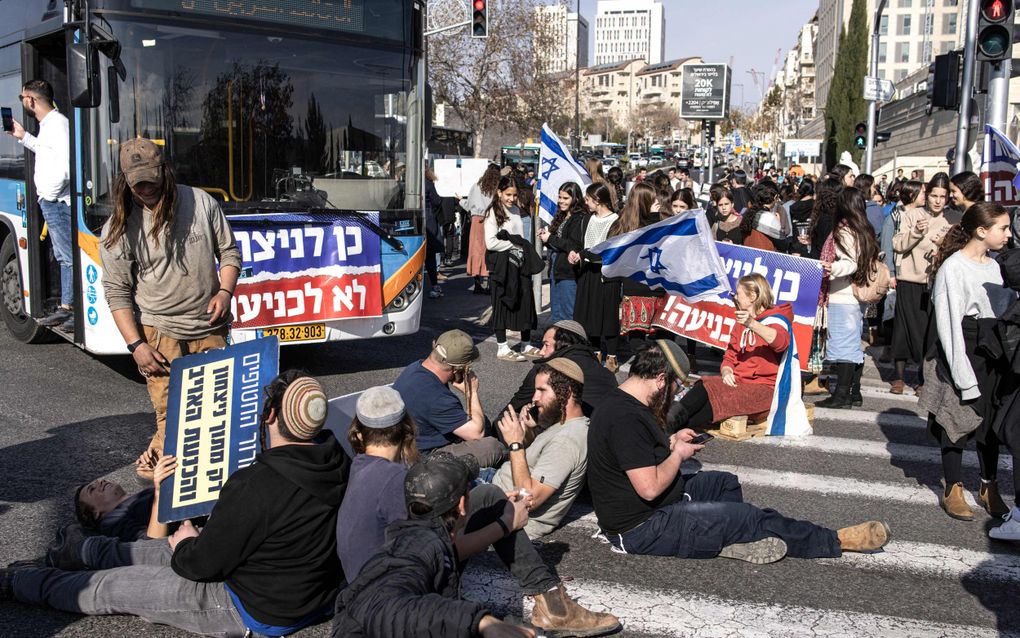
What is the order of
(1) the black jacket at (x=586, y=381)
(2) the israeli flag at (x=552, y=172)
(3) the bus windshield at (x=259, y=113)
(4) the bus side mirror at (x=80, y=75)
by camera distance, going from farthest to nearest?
1. (2) the israeli flag at (x=552, y=172)
2. (3) the bus windshield at (x=259, y=113)
3. (4) the bus side mirror at (x=80, y=75)
4. (1) the black jacket at (x=586, y=381)

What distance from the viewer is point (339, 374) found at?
9.73 m

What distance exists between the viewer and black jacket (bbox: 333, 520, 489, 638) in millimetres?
3123

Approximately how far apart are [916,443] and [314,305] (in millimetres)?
5012

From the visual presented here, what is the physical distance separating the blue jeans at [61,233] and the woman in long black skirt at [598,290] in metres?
4.47

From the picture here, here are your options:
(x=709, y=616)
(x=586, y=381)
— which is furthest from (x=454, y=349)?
(x=709, y=616)

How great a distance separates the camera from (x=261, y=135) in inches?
336

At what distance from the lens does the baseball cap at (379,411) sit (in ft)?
13.7

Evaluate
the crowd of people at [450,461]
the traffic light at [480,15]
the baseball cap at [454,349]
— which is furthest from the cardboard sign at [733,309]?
the traffic light at [480,15]

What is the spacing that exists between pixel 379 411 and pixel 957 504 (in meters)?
3.81

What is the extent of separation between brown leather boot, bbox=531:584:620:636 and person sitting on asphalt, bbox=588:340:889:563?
0.86 meters

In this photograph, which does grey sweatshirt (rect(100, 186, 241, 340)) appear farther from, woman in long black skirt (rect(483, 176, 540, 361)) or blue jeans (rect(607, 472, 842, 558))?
woman in long black skirt (rect(483, 176, 540, 361))

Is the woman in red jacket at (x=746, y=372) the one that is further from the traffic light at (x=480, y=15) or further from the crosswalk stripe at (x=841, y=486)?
the traffic light at (x=480, y=15)

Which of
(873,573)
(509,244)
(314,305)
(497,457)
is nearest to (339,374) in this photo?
(314,305)

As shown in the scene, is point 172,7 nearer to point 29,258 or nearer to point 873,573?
point 29,258
